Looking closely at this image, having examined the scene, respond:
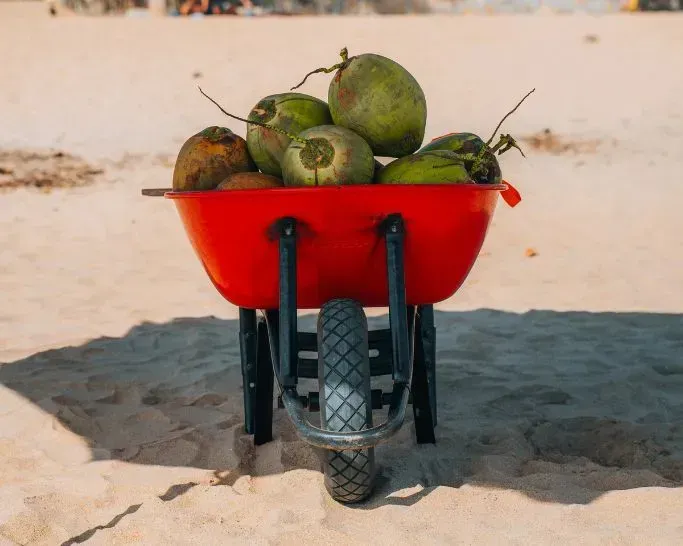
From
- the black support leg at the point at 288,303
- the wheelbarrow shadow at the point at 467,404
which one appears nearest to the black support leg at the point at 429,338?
the wheelbarrow shadow at the point at 467,404

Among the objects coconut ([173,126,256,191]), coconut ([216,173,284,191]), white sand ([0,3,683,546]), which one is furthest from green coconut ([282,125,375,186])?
white sand ([0,3,683,546])

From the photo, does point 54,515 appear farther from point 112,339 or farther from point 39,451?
point 112,339

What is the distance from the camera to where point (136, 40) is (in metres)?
13.9

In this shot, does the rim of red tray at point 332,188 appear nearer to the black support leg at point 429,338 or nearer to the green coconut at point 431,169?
the green coconut at point 431,169

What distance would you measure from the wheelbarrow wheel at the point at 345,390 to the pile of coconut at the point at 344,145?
0.35m

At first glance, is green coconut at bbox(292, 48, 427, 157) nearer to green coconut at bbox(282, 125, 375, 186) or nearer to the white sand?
green coconut at bbox(282, 125, 375, 186)

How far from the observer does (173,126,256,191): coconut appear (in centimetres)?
226

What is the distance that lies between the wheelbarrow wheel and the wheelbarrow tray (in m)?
0.10

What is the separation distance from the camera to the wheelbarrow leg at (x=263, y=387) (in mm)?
2637

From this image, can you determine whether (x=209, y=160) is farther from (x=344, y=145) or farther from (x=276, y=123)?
(x=344, y=145)

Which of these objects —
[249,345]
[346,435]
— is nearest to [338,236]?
[346,435]

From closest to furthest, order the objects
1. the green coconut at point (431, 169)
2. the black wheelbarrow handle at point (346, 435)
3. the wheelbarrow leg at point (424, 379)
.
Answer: the black wheelbarrow handle at point (346, 435) → the green coconut at point (431, 169) → the wheelbarrow leg at point (424, 379)

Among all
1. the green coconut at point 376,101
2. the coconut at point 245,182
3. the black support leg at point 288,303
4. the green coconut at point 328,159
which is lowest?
the black support leg at point 288,303

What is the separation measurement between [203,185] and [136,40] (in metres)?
12.6
